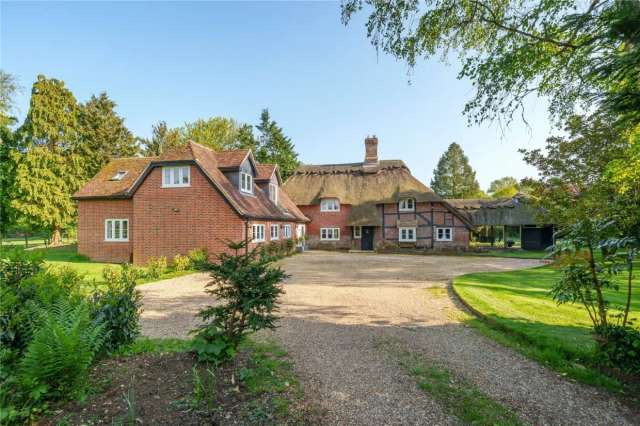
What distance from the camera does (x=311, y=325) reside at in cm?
684

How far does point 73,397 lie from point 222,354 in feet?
5.25

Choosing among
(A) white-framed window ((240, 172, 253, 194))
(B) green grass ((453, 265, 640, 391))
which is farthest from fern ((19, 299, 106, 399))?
(A) white-framed window ((240, 172, 253, 194))

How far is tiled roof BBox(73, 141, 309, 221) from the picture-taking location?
1670 cm

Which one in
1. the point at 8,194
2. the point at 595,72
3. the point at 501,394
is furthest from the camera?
the point at 8,194

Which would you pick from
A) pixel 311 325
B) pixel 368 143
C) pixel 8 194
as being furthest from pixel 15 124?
pixel 311 325

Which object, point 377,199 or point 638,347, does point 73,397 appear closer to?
point 638,347

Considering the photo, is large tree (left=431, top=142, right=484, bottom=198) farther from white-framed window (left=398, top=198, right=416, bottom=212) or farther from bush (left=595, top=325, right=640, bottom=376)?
bush (left=595, top=325, right=640, bottom=376)

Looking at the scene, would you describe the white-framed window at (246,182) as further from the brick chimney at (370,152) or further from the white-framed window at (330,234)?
the brick chimney at (370,152)

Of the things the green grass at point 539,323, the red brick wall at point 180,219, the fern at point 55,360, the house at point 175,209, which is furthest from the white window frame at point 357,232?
the fern at point 55,360

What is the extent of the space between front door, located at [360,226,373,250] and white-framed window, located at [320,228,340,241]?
101 inches

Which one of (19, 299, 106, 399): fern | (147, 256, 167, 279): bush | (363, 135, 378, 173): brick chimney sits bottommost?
(147, 256, 167, 279): bush

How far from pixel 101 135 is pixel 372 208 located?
37203 millimetres

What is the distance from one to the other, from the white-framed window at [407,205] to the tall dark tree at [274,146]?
2249 centimetres

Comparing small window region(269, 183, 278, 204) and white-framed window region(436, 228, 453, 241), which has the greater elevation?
small window region(269, 183, 278, 204)
